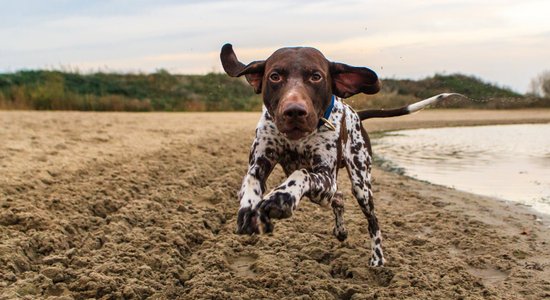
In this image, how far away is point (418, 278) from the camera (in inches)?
208

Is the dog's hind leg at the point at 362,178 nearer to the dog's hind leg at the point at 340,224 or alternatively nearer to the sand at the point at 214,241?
the sand at the point at 214,241

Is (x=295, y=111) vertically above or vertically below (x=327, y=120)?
above

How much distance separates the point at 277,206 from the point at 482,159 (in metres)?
11.2

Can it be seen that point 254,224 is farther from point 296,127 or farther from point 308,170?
point 308,170

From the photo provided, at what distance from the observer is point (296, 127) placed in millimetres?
4367

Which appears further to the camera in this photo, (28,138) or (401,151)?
(401,151)

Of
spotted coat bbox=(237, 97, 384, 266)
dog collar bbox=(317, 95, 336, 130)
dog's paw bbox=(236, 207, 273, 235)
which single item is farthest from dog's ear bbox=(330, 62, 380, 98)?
dog's paw bbox=(236, 207, 273, 235)

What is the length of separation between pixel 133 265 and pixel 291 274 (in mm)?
1236

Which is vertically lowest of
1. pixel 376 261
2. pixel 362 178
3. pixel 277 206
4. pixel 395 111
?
pixel 376 261

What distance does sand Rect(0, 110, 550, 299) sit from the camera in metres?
4.98

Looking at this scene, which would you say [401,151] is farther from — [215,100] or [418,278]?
[215,100]

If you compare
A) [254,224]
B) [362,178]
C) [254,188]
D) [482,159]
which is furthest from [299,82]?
[482,159]

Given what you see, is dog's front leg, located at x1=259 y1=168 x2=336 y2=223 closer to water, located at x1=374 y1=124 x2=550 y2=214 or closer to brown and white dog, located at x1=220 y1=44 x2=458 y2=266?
brown and white dog, located at x1=220 y1=44 x2=458 y2=266

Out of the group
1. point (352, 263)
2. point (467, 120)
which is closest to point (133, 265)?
point (352, 263)
